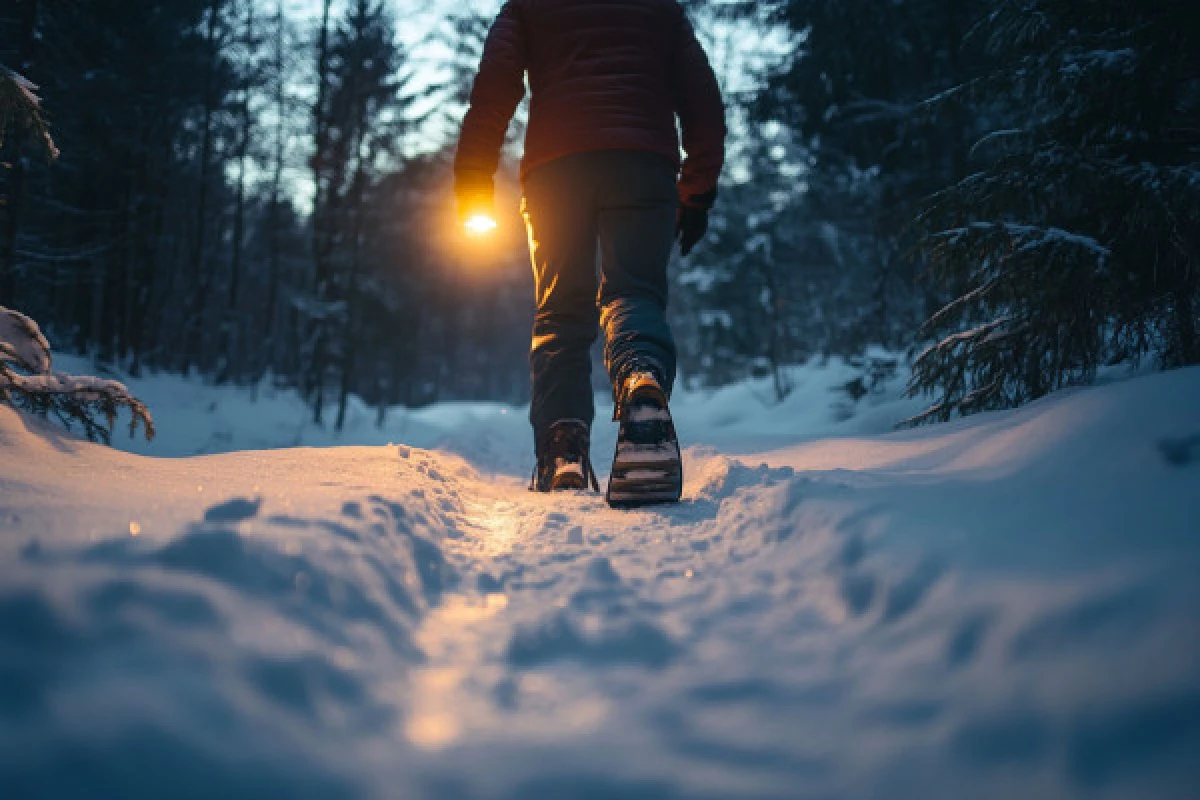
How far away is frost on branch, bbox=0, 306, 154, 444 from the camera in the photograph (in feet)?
6.98

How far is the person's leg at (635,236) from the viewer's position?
2645 mm

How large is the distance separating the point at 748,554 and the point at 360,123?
1434cm

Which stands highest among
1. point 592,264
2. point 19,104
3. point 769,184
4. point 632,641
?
point 769,184

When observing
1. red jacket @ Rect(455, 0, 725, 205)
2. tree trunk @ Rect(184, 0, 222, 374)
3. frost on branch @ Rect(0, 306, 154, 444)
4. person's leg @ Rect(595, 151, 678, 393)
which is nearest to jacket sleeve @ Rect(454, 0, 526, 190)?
red jacket @ Rect(455, 0, 725, 205)

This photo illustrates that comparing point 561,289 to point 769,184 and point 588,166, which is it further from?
point 769,184

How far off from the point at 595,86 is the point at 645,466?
5.72ft

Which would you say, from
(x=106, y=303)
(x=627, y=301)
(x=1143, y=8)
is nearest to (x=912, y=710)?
(x=627, y=301)

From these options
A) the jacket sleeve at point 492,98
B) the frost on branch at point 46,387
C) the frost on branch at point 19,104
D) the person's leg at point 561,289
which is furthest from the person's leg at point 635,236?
the frost on branch at point 19,104

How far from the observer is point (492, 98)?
9.30 feet

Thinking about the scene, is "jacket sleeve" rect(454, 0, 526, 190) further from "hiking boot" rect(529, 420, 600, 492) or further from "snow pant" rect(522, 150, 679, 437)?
"hiking boot" rect(529, 420, 600, 492)

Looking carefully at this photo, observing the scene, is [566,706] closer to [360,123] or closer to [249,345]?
[360,123]

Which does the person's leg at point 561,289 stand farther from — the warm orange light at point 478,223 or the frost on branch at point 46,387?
the frost on branch at point 46,387

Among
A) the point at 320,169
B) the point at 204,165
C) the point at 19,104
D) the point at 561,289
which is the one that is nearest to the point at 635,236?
the point at 561,289

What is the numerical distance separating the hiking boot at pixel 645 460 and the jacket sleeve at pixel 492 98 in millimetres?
1493
